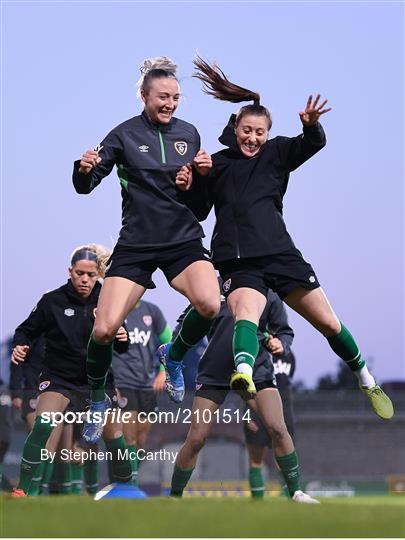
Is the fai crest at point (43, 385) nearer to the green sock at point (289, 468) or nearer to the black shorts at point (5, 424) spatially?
the green sock at point (289, 468)

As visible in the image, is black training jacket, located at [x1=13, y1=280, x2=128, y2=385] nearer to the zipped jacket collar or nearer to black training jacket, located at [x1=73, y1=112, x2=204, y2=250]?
black training jacket, located at [x1=73, y1=112, x2=204, y2=250]

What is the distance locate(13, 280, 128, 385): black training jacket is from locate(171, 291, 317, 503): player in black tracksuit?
829 millimetres

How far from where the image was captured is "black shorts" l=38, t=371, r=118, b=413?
1059 centimetres

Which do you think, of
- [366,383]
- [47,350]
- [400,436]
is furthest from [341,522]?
[400,436]

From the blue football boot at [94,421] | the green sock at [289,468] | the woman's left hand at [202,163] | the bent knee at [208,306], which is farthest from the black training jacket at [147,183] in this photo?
the green sock at [289,468]

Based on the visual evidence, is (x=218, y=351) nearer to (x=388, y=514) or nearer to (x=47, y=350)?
(x=47, y=350)

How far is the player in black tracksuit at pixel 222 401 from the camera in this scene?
10008 mm

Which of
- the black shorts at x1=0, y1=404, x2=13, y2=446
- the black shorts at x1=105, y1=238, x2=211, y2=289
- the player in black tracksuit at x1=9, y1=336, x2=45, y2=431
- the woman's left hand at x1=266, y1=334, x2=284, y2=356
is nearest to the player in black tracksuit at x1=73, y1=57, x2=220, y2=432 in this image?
the black shorts at x1=105, y1=238, x2=211, y2=289

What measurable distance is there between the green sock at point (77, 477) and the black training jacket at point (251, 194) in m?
4.08

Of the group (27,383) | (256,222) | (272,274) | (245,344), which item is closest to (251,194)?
(256,222)

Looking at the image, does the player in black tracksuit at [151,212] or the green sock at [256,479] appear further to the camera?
the green sock at [256,479]

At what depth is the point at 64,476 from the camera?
39.5ft

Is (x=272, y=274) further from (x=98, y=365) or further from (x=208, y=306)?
(x=98, y=365)

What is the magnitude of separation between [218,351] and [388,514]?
11.4 ft
